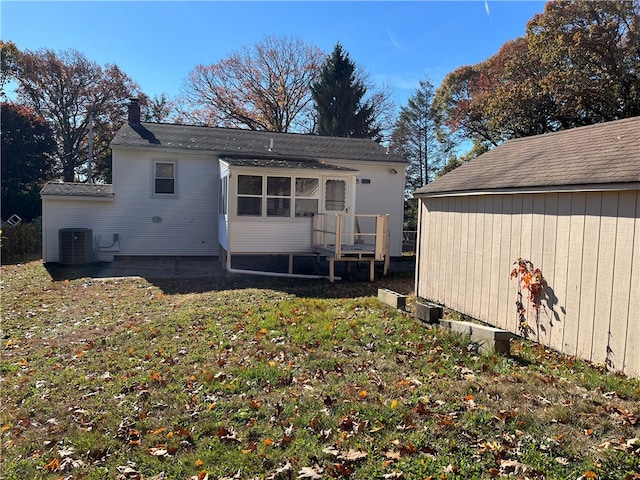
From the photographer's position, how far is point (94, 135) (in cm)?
3145

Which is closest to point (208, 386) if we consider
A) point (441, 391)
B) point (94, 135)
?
point (441, 391)

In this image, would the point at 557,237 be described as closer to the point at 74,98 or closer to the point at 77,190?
the point at 77,190

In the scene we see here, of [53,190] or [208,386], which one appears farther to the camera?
[53,190]

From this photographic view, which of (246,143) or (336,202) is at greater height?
(246,143)

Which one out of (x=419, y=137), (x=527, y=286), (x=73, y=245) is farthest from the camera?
(x=419, y=137)

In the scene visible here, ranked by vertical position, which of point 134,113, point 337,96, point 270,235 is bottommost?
point 270,235

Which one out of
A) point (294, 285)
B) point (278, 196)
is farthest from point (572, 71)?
point (294, 285)

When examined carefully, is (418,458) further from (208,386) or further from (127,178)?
(127,178)

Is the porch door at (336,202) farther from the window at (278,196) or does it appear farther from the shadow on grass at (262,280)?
the window at (278,196)

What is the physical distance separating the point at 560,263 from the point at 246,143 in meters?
13.1

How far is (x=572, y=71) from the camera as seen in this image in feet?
59.8

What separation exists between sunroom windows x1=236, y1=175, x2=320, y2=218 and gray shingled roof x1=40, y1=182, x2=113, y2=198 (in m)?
5.44

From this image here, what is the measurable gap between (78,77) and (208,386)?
31.6 m

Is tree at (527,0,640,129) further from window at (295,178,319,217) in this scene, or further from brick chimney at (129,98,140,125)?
brick chimney at (129,98,140,125)
